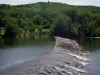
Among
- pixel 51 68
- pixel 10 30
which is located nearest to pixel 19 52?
pixel 51 68

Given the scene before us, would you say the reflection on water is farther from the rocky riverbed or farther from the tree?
the tree

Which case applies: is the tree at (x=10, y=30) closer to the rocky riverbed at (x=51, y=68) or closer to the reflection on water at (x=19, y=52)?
the reflection on water at (x=19, y=52)

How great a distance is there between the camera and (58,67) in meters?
32.7

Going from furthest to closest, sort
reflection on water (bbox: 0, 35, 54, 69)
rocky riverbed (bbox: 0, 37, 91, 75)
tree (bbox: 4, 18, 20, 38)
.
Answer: tree (bbox: 4, 18, 20, 38)
reflection on water (bbox: 0, 35, 54, 69)
rocky riverbed (bbox: 0, 37, 91, 75)

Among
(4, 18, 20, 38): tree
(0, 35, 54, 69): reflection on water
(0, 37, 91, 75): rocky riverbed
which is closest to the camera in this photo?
(0, 37, 91, 75): rocky riverbed

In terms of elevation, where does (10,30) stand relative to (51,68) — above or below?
below

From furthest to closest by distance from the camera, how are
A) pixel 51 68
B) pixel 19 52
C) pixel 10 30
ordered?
pixel 10 30
pixel 19 52
pixel 51 68

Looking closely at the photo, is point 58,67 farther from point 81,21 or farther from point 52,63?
point 81,21

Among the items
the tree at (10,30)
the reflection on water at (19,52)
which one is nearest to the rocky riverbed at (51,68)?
the reflection on water at (19,52)

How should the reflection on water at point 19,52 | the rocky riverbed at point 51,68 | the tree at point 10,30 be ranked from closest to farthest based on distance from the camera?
1. the rocky riverbed at point 51,68
2. the reflection on water at point 19,52
3. the tree at point 10,30

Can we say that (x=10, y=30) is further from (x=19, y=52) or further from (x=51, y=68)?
(x=51, y=68)

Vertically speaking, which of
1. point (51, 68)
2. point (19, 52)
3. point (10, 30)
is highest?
point (51, 68)

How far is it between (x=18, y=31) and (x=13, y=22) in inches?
161

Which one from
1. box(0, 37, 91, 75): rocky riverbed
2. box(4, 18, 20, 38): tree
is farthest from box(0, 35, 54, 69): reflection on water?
box(4, 18, 20, 38): tree
